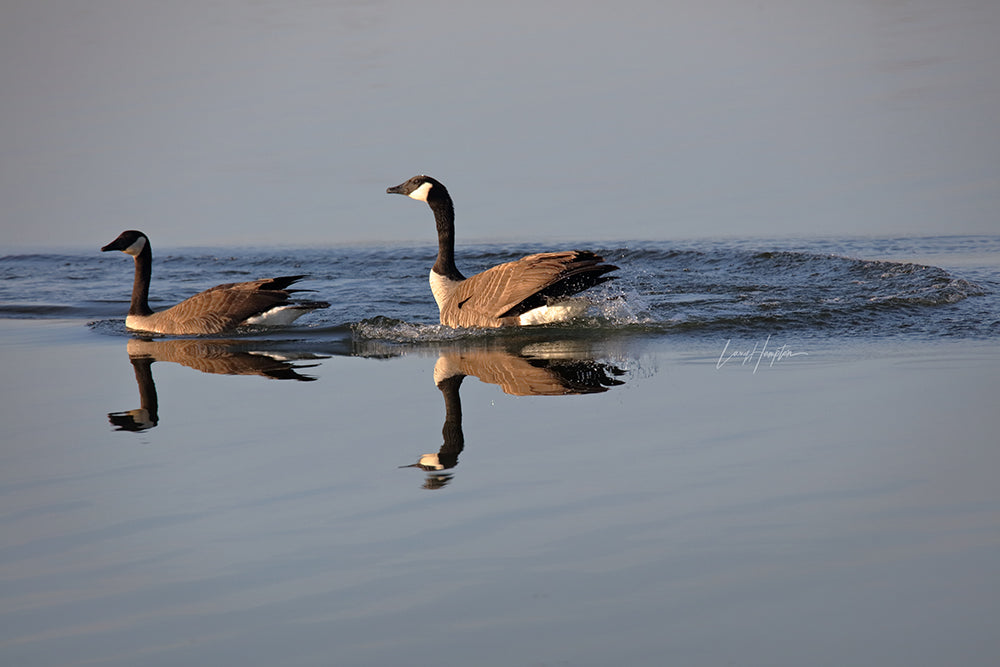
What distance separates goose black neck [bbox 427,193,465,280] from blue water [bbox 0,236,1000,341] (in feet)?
1.92

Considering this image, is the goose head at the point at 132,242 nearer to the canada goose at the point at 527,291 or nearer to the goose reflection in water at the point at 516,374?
the canada goose at the point at 527,291

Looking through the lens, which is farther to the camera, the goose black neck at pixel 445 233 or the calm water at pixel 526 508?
the goose black neck at pixel 445 233

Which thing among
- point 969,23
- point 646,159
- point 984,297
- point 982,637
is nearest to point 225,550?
point 982,637

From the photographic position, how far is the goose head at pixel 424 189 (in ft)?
38.9

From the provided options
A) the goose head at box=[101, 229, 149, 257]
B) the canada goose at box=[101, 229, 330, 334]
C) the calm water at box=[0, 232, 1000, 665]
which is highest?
the goose head at box=[101, 229, 149, 257]

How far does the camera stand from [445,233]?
38.4 feet

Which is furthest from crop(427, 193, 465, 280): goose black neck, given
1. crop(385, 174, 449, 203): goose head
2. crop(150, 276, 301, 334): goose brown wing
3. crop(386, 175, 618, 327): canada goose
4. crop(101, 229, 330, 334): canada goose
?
crop(150, 276, 301, 334): goose brown wing

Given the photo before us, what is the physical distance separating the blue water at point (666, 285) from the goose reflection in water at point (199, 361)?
815 millimetres

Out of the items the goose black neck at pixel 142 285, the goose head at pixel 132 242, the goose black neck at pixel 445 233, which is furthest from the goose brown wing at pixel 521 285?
the goose head at pixel 132 242

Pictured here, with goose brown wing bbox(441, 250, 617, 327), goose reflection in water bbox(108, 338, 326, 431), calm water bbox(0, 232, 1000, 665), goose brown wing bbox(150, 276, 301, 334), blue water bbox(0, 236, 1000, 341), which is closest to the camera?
calm water bbox(0, 232, 1000, 665)

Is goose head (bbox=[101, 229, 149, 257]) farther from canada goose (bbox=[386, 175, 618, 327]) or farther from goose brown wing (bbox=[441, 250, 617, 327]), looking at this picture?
goose brown wing (bbox=[441, 250, 617, 327])

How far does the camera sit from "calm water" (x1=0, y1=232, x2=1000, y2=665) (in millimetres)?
3920

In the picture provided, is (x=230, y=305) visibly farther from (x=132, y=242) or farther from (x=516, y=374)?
(x=516, y=374)

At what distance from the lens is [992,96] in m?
19.7
